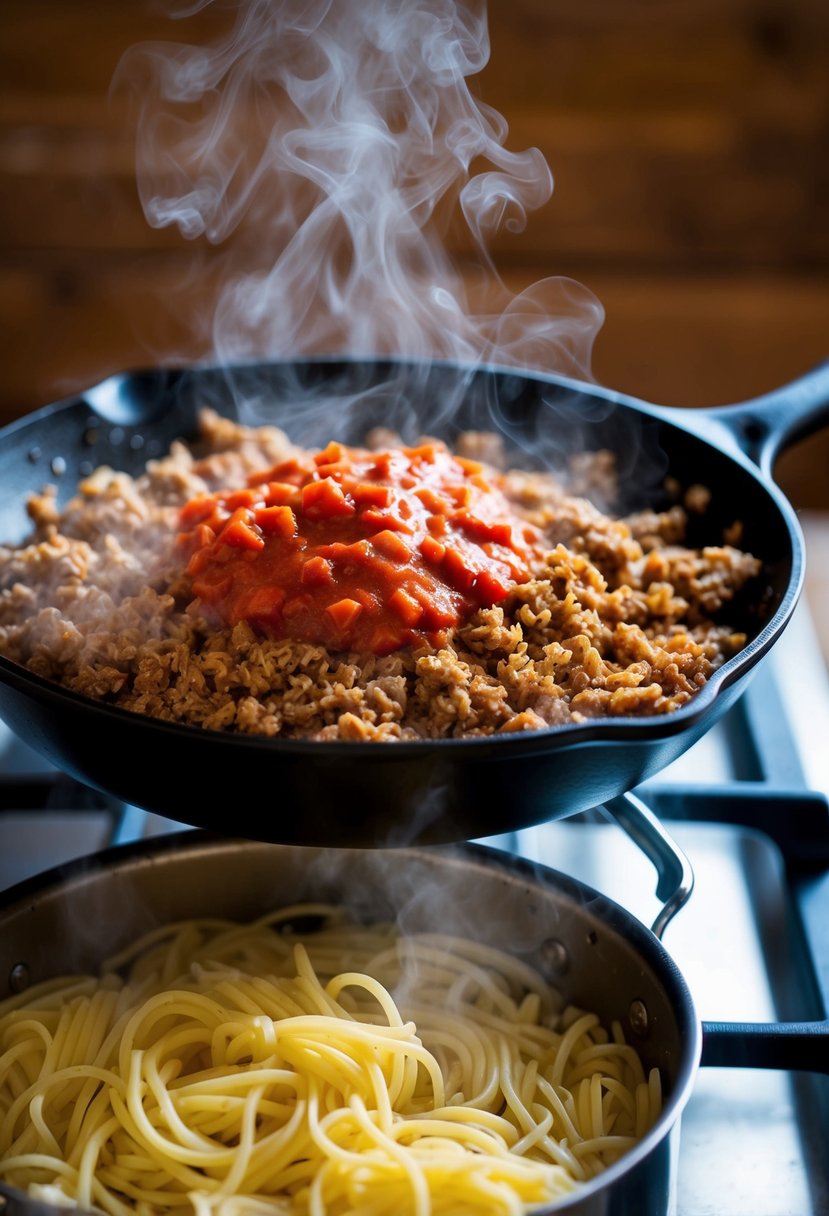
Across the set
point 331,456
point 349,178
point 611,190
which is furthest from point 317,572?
point 611,190

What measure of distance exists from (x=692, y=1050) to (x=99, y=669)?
0.74 metres

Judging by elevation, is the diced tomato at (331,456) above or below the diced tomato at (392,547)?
above

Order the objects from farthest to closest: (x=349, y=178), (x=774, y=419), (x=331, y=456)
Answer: (x=349, y=178), (x=774, y=419), (x=331, y=456)

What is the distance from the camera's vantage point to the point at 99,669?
53.7 inches

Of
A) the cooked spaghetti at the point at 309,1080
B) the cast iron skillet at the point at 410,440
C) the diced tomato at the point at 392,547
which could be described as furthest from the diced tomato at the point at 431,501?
the cooked spaghetti at the point at 309,1080

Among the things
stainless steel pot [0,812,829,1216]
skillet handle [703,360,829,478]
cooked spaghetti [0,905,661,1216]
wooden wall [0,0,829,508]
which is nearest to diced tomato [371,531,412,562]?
stainless steel pot [0,812,829,1216]

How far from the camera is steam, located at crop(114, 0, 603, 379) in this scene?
2139 millimetres

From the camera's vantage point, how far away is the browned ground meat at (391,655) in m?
1.27

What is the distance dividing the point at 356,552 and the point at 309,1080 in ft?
1.84

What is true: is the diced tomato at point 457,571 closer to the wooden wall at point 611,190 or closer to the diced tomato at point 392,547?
the diced tomato at point 392,547

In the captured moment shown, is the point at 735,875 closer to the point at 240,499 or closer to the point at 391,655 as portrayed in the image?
the point at 391,655

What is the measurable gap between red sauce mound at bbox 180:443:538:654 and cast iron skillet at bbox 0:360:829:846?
0.79 feet

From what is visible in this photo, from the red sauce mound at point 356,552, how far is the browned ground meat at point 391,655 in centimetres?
3

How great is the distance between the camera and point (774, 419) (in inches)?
68.7
